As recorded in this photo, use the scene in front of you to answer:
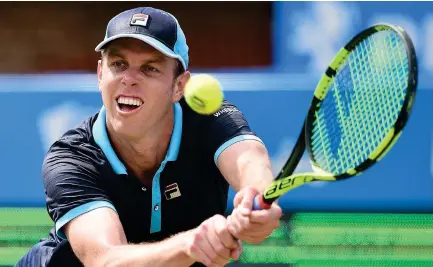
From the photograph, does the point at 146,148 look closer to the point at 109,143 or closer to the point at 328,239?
the point at 109,143

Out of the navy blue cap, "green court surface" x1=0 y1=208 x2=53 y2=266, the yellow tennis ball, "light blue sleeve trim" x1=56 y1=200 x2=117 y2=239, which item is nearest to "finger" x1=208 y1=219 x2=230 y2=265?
the yellow tennis ball

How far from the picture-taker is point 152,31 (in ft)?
12.0

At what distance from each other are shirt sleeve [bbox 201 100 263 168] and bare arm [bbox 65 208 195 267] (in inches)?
20.7

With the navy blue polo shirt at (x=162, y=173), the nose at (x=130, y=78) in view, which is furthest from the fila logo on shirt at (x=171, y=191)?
the nose at (x=130, y=78)

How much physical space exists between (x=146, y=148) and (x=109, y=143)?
15cm

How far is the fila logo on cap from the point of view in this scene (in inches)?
144

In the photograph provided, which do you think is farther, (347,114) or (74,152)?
(74,152)

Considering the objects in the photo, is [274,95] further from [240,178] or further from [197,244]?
[197,244]

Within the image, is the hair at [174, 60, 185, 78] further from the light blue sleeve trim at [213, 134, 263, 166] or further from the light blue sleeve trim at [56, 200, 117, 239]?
the light blue sleeve trim at [56, 200, 117, 239]

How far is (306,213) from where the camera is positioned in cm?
620

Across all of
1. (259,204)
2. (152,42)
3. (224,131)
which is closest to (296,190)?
(224,131)

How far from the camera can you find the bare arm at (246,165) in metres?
3.53

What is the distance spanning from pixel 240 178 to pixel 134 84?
1.75 feet

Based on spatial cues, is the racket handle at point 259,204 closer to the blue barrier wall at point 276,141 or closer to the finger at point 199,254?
the finger at point 199,254
